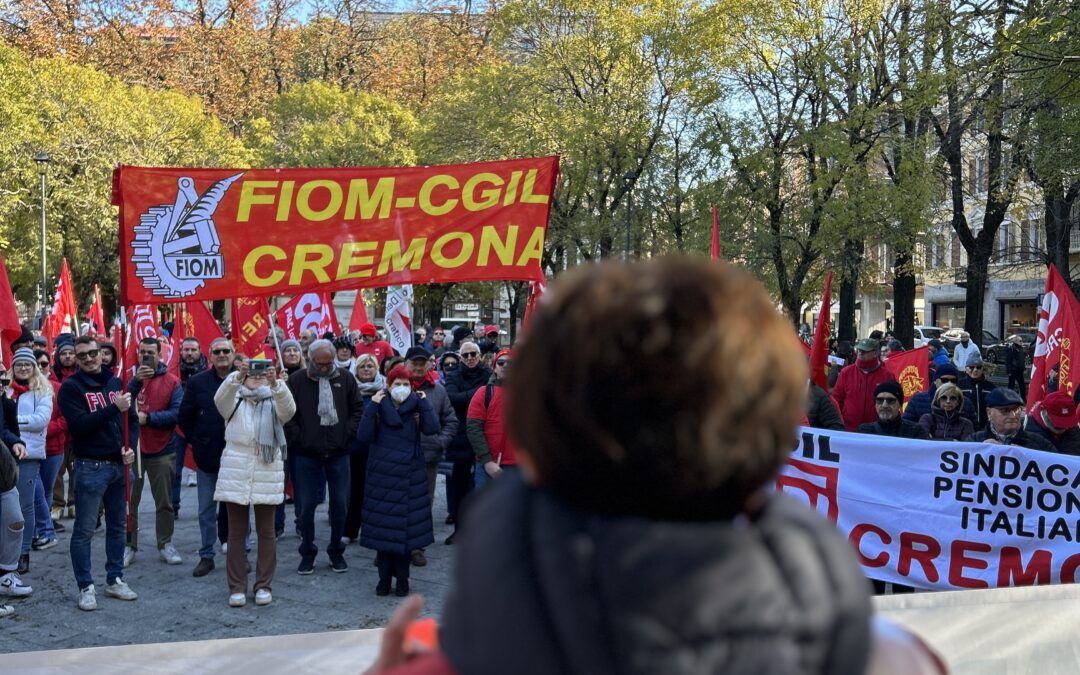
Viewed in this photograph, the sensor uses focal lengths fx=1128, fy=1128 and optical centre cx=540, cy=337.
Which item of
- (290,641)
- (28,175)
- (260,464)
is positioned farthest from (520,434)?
(28,175)

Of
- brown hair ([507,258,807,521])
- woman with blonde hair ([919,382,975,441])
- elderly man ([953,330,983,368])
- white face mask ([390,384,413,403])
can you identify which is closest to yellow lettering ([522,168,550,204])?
white face mask ([390,384,413,403])

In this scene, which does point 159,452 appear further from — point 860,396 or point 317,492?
point 860,396

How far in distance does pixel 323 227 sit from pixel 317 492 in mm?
2117

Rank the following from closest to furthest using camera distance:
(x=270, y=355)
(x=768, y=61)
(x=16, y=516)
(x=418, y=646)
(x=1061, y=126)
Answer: (x=418, y=646) < (x=16, y=516) < (x=270, y=355) < (x=1061, y=126) < (x=768, y=61)

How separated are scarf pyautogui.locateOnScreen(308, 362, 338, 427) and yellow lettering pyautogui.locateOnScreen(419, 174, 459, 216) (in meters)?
1.56

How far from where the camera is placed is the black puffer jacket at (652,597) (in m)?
1.22

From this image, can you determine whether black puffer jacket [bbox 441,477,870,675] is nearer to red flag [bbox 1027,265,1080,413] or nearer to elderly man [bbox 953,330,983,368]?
red flag [bbox 1027,265,1080,413]

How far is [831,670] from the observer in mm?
1271

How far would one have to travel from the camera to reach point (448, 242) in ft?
27.5

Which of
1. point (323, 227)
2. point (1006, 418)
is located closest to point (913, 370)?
point (1006, 418)

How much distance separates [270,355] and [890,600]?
6.89 m

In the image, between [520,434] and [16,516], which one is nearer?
[520,434]

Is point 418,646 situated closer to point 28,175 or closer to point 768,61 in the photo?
point 768,61

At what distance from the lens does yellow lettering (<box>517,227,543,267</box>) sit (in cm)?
839
